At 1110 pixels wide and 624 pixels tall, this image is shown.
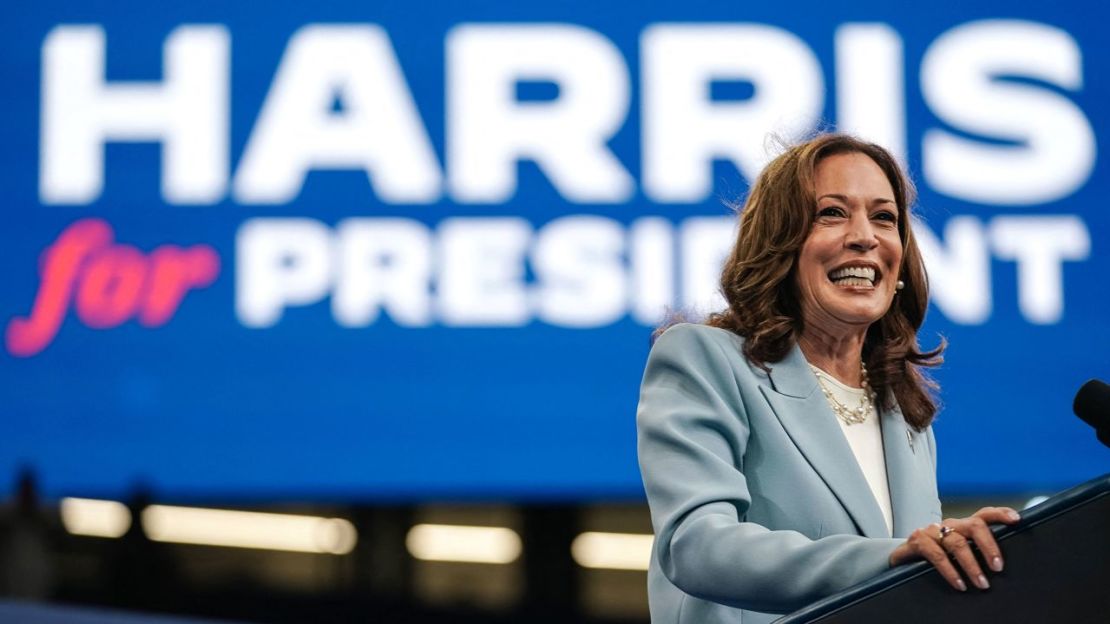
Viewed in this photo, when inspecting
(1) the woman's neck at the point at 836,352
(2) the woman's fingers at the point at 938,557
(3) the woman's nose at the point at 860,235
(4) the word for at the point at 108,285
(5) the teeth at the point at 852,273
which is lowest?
(4) the word for at the point at 108,285

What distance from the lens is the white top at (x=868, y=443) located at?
1.35 metres

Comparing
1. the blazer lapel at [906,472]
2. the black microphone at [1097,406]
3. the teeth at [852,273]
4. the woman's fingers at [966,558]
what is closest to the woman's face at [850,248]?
the teeth at [852,273]

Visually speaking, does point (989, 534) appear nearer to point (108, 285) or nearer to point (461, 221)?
point (461, 221)

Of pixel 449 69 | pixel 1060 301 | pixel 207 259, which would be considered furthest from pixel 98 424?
pixel 1060 301

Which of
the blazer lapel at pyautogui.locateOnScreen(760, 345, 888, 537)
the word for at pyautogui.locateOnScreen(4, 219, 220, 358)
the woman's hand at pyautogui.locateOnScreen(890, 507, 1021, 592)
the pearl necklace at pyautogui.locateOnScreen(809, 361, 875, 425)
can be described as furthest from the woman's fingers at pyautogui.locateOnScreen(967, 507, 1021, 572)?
the word for at pyautogui.locateOnScreen(4, 219, 220, 358)

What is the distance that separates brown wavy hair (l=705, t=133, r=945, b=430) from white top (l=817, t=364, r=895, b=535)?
35 mm

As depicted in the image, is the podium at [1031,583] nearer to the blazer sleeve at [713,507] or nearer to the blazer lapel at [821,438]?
the blazer sleeve at [713,507]

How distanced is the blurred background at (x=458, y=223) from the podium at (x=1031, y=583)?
2.82m

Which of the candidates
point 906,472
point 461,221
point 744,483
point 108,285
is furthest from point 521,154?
point 744,483

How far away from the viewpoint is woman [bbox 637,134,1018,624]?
1.14 metres

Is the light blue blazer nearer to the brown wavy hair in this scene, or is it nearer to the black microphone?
the brown wavy hair

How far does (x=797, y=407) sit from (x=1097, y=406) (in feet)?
1.19

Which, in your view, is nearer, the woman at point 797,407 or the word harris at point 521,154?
the woman at point 797,407

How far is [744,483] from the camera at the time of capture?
1226 mm
